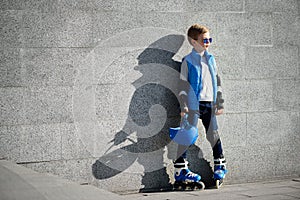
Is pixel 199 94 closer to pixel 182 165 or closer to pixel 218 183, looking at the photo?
pixel 182 165

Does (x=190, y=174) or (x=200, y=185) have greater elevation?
(x=190, y=174)

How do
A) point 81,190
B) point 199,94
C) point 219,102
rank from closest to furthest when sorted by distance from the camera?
1. point 81,190
2. point 199,94
3. point 219,102

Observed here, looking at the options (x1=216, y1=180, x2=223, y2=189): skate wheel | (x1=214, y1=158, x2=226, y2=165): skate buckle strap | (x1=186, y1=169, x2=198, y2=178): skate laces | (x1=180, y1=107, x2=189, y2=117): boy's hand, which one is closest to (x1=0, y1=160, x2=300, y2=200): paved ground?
(x1=216, y1=180, x2=223, y2=189): skate wheel

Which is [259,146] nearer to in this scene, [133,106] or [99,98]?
[133,106]

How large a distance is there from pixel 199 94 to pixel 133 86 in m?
0.80

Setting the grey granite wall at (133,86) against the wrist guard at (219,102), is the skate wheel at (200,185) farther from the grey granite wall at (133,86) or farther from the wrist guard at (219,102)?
the wrist guard at (219,102)

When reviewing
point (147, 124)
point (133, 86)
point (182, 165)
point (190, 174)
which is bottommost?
point (190, 174)

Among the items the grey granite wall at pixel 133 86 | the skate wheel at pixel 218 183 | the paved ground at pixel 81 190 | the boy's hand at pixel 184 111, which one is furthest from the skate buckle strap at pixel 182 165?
the boy's hand at pixel 184 111

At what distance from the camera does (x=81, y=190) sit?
4602 millimetres

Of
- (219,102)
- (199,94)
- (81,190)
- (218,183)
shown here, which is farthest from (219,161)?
(81,190)

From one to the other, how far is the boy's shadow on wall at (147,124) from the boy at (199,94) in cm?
19

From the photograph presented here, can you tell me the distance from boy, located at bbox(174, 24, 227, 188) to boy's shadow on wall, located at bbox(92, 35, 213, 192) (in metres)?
0.19

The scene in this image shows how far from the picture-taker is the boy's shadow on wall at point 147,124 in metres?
6.35

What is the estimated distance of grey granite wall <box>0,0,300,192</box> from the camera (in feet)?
19.5
